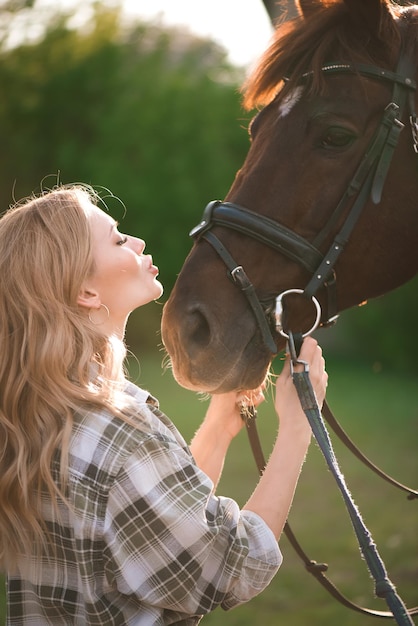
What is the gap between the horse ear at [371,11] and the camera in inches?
94.5

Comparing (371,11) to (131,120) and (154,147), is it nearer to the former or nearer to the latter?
(154,147)

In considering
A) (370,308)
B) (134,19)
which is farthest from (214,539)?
(134,19)

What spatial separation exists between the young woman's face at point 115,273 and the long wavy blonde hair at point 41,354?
4cm

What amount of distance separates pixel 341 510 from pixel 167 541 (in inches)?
221

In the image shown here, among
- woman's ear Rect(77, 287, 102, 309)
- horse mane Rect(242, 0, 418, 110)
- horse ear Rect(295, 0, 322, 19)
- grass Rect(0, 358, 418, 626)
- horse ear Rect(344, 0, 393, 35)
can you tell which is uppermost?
horse ear Rect(295, 0, 322, 19)

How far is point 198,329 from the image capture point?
89.0 inches

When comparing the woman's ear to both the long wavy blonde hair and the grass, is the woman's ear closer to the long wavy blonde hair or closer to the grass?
the long wavy blonde hair

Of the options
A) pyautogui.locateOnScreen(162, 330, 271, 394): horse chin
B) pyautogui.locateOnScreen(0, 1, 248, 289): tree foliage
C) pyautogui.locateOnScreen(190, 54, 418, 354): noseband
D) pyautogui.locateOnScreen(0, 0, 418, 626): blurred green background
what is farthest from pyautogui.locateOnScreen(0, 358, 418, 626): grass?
pyautogui.locateOnScreen(0, 1, 248, 289): tree foliage

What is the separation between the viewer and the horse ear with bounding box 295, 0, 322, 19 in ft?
8.40

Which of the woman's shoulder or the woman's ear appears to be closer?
the woman's shoulder

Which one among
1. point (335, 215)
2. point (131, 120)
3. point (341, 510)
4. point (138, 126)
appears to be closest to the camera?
point (335, 215)

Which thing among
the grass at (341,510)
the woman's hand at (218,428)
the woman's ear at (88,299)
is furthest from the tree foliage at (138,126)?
the woman's ear at (88,299)

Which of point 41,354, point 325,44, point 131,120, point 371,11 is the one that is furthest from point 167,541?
point 131,120

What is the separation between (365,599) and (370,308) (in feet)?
36.7
